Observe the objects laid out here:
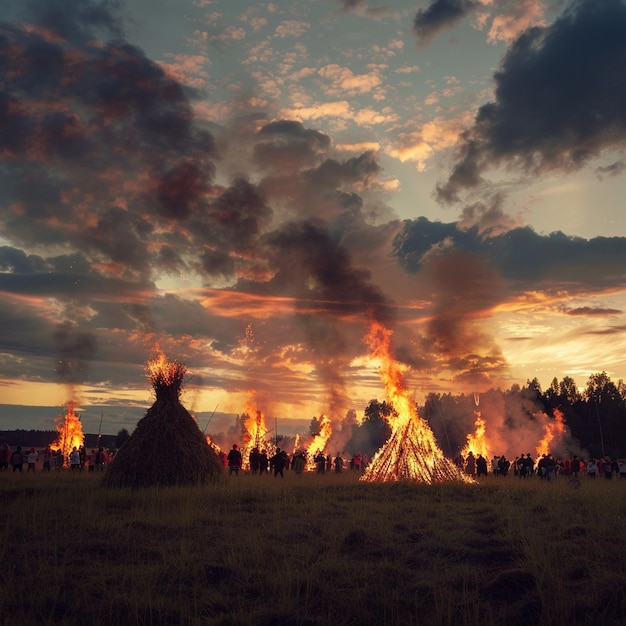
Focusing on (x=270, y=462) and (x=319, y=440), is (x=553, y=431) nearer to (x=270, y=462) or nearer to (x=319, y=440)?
(x=319, y=440)

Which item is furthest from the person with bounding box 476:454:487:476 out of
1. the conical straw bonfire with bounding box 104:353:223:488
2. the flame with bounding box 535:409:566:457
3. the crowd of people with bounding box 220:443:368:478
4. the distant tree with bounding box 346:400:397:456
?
the distant tree with bounding box 346:400:397:456

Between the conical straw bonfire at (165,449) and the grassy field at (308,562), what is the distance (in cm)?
344

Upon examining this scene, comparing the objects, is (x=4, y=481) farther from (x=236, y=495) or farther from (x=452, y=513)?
(x=452, y=513)

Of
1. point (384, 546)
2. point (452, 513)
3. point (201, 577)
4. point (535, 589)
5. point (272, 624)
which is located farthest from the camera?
point (452, 513)

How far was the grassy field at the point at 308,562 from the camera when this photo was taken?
23.0ft

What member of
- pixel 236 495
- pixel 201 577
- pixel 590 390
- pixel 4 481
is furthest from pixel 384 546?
pixel 590 390

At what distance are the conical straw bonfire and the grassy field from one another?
344cm

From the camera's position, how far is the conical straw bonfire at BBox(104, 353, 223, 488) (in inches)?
732

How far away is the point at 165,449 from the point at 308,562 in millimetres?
10911

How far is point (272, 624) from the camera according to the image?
6777mm

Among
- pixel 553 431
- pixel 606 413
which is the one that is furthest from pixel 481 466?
pixel 606 413

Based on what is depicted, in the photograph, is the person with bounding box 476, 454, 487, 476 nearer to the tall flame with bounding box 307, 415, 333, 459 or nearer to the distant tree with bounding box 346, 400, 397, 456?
the tall flame with bounding box 307, 415, 333, 459

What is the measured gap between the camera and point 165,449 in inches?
748

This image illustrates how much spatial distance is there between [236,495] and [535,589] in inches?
380
